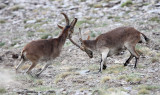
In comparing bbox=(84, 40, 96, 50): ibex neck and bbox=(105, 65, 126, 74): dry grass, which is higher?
bbox=(84, 40, 96, 50): ibex neck

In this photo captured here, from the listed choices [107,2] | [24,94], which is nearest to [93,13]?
[107,2]

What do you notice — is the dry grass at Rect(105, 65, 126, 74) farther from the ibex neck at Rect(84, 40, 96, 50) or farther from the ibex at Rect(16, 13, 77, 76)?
the ibex at Rect(16, 13, 77, 76)

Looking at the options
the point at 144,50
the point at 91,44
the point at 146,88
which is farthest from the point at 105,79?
the point at 144,50

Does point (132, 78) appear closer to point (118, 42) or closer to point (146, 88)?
point (146, 88)

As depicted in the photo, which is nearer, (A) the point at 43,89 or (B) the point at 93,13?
(A) the point at 43,89

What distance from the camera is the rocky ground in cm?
1071

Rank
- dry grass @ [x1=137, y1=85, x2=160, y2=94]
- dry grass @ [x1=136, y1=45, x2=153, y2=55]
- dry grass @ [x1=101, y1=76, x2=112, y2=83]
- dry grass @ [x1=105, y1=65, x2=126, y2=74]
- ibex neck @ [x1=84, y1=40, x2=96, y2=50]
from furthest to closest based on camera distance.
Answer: dry grass @ [x1=136, y1=45, x2=153, y2=55] → ibex neck @ [x1=84, y1=40, x2=96, y2=50] → dry grass @ [x1=105, y1=65, x2=126, y2=74] → dry grass @ [x1=101, y1=76, x2=112, y2=83] → dry grass @ [x1=137, y1=85, x2=160, y2=94]

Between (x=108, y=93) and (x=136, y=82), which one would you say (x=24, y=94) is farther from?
(x=136, y=82)

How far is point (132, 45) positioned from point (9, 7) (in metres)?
16.1

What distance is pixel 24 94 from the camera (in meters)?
9.83

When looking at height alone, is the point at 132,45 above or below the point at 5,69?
above

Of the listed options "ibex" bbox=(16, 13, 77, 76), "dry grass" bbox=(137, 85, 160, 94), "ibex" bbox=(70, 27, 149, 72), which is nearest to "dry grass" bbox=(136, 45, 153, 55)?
"ibex" bbox=(70, 27, 149, 72)

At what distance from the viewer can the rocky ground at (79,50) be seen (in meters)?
10.7

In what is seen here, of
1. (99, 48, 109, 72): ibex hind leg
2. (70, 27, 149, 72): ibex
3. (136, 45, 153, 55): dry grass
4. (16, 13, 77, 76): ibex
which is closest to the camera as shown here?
(16, 13, 77, 76): ibex
